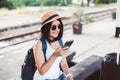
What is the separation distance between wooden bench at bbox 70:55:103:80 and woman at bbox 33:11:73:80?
298mm

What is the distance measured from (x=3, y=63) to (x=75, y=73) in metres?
3.51

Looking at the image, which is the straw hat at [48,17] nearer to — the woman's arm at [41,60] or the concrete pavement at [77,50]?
the woman's arm at [41,60]

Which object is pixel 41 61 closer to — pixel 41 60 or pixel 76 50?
pixel 41 60

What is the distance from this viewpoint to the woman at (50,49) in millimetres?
2021

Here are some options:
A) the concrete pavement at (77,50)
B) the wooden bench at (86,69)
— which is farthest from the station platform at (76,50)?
the wooden bench at (86,69)

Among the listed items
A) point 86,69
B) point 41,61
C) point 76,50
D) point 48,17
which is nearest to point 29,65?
point 41,61

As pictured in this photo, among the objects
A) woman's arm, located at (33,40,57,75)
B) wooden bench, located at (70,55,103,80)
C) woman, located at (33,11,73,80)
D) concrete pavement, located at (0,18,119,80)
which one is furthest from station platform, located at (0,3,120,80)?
woman's arm, located at (33,40,57,75)

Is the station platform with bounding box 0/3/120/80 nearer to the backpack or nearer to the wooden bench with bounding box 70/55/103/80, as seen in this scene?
the wooden bench with bounding box 70/55/103/80

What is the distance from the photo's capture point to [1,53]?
660 centimetres

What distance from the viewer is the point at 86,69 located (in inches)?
107

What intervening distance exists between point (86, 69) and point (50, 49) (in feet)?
2.38

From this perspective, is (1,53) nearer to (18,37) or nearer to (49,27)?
(18,37)

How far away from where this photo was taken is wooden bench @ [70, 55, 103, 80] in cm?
255

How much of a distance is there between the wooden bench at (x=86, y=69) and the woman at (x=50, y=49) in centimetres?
30
